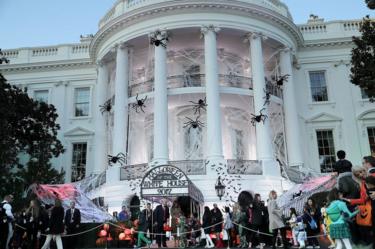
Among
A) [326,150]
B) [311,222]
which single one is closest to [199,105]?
[326,150]

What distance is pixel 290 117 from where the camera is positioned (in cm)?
2277

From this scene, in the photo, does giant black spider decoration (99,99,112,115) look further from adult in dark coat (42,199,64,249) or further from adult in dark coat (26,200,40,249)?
adult in dark coat (42,199,64,249)

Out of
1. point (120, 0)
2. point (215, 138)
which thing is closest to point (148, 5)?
point (120, 0)

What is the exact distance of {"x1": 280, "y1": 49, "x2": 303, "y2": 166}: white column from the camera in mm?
22188

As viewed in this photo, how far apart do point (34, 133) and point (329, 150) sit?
56.8ft

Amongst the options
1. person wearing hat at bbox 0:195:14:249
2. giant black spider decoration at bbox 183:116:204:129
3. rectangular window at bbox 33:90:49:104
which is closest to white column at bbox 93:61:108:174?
giant black spider decoration at bbox 183:116:204:129

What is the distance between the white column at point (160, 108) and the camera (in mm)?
19578

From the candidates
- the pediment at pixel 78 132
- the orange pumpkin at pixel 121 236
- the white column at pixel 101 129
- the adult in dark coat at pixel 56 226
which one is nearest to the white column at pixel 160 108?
the white column at pixel 101 129

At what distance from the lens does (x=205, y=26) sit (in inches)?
840

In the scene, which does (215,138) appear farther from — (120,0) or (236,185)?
(120,0)

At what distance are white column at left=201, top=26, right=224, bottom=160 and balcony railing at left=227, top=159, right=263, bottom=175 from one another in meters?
0.62

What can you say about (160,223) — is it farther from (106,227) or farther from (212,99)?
(212,99)

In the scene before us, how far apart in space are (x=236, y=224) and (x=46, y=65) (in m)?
20.9

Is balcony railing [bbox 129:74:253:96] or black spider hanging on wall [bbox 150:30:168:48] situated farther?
balcony railing [bbox 129:74:253:96]
